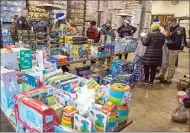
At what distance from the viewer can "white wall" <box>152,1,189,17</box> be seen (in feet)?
51.1

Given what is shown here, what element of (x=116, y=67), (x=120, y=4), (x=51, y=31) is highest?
(x=120, y=4)

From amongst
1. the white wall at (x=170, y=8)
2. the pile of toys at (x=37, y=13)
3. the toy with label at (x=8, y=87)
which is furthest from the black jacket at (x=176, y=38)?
the white wall at (x=170, y=8)

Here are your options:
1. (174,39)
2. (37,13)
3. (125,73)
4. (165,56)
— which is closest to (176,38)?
(174,39)

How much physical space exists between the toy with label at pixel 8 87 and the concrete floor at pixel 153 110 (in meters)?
0.59

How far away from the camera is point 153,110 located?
11.5 feet

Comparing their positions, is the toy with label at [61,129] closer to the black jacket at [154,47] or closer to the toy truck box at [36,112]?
the toy truck box at [36,112]

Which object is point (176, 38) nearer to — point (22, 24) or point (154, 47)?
point (154, 47)

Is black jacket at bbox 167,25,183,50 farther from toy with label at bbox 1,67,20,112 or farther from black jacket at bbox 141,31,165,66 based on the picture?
toy with label at bbox 1,67,20,112

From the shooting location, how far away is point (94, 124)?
1256mm

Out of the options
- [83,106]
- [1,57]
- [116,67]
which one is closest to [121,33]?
[116,67]

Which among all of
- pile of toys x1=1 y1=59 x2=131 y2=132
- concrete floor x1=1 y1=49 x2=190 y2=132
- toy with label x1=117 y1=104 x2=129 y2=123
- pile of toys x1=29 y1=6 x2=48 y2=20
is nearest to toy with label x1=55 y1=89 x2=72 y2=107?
pile of toys x1=1 y1=59 x2=131 y2=132

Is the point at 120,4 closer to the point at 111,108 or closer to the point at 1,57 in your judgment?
the point at 1,57

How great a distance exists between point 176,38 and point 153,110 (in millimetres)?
1971

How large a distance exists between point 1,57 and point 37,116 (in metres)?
1.11
